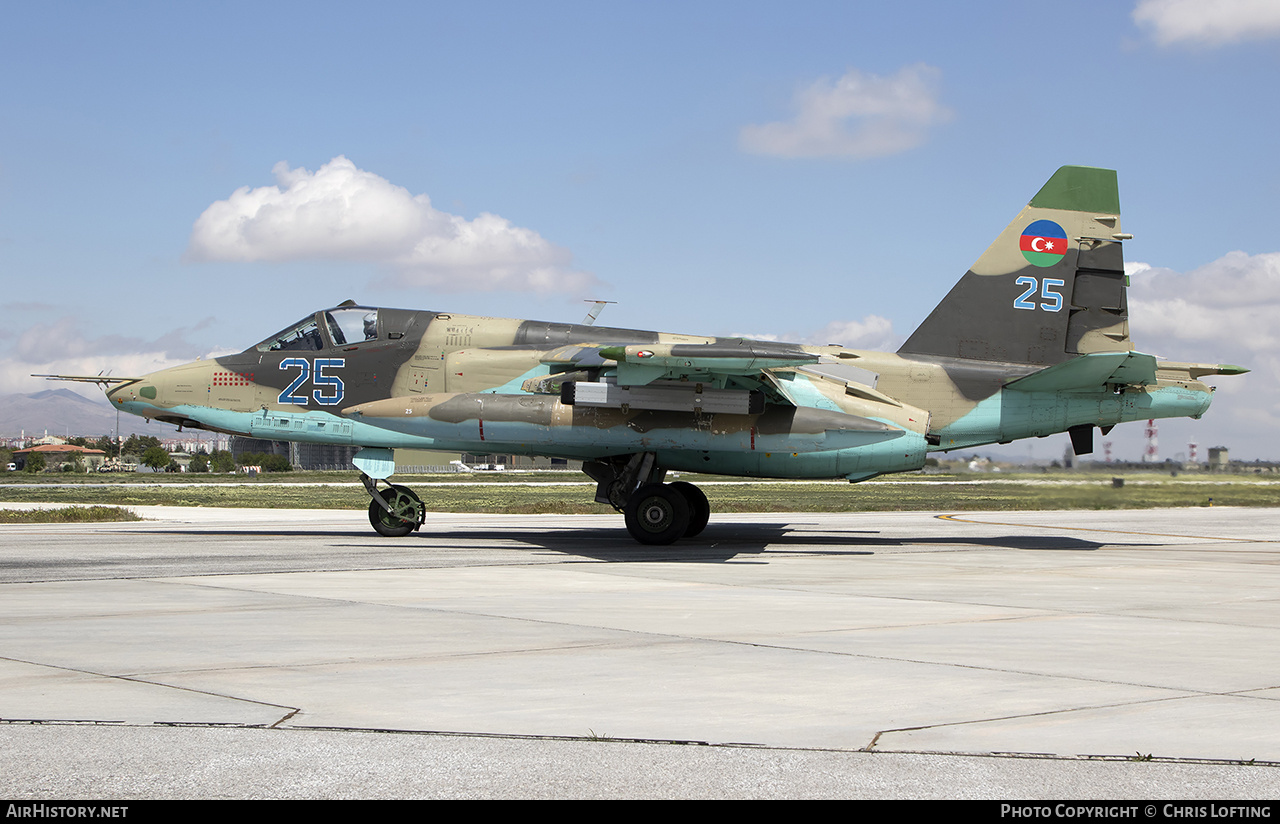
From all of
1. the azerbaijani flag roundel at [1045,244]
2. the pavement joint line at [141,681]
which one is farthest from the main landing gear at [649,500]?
the pavement joint line at [141,681]

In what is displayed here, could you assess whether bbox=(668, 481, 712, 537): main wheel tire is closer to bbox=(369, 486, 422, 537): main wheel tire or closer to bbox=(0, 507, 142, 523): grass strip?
bbox=(369, 486, 422, 537): main wheel tire

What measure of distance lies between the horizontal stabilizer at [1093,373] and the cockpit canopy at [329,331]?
1169cm

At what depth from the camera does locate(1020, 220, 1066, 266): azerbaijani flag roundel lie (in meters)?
19.7

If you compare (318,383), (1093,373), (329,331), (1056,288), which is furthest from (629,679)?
(1056,288)

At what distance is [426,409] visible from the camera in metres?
18.6

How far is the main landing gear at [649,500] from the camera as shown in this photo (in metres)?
18.4

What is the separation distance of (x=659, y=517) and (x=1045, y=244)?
8.75m

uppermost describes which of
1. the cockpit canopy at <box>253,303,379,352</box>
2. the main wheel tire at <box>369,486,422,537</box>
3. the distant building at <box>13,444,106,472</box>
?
the cockpit canopy at <box>253,303,379,352</box>

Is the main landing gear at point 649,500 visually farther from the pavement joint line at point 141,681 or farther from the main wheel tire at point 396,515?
the pavement joint line at point 141,681

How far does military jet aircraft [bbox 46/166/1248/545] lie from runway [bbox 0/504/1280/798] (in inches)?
147

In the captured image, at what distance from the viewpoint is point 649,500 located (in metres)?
18.5

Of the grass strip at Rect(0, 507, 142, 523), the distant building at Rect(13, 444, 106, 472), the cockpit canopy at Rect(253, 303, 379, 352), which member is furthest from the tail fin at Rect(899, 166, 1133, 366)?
the distant building at Rect(13, 444, 106, 472)

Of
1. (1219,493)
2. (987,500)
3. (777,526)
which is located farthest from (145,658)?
(987,500)

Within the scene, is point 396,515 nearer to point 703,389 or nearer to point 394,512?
point 394,512
